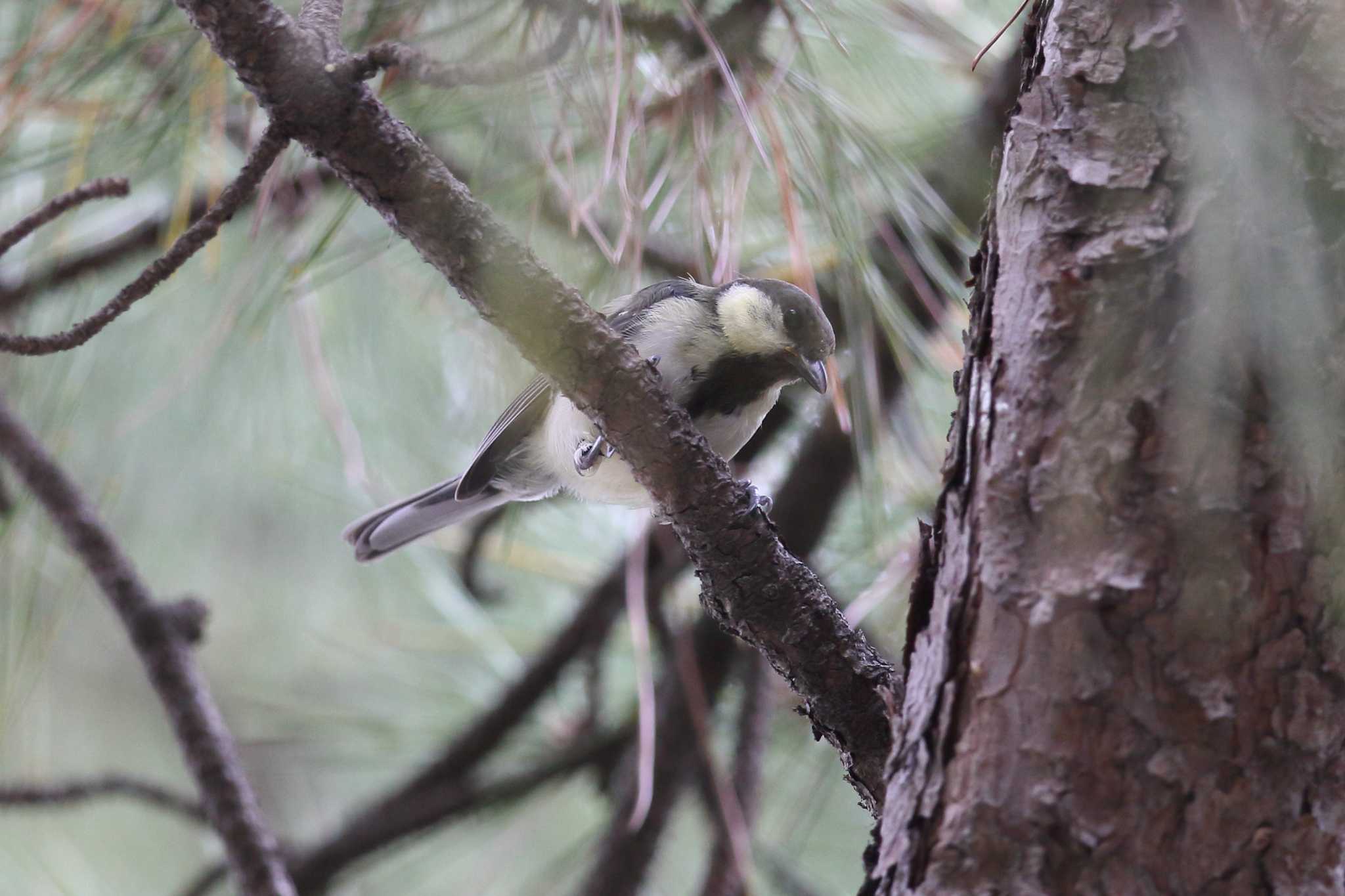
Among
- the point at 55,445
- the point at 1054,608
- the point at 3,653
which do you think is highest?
the point at 55,445

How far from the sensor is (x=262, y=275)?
178cm

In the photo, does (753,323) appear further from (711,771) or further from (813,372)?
(711,771)

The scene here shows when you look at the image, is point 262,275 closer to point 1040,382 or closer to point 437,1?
point 437,1

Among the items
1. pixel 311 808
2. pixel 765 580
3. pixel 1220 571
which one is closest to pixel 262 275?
pixel 765 580

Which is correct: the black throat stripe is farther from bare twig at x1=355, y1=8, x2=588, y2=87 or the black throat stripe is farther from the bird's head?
bare twig at x1=355, y1=8, x2=588, y2=87

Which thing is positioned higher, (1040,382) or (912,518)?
(912,518)

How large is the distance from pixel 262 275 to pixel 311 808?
2147mm

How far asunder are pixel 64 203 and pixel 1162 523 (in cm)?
96

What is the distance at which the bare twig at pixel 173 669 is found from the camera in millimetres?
1577

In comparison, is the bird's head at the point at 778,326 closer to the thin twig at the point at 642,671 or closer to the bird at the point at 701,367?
the bird at the point at 701,367

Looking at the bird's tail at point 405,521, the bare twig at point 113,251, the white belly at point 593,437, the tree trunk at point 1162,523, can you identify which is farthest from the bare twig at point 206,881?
the tree trunk at point 1162,523

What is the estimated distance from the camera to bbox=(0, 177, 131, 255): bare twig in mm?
1084

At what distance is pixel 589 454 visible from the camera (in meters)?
1.77

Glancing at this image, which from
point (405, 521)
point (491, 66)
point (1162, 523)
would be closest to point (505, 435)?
point (405, 521)
